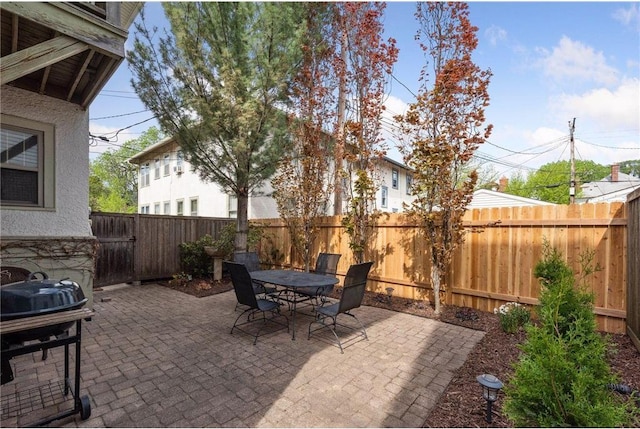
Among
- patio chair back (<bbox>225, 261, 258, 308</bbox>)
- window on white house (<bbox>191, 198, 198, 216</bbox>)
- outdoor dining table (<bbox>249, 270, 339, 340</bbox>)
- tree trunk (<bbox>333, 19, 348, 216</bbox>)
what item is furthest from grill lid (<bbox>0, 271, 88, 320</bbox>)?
window on white house (<bbox>191, 198, 198, 216</bbox>)

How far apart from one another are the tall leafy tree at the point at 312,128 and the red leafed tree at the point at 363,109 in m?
0.76

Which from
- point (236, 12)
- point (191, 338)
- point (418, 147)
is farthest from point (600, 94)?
point (191, 338)

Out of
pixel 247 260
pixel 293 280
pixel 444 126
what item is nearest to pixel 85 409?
pixel 293 280

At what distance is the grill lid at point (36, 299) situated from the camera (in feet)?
7.02

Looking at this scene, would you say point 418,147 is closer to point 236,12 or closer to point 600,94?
point 236,12

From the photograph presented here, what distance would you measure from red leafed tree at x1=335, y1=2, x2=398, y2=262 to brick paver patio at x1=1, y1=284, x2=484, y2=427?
2.43 meters

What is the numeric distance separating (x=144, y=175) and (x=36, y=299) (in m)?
18.7

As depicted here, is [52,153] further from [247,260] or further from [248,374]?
[248,374]

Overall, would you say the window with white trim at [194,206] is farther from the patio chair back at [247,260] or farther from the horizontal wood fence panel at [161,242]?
the patio chair back at [247,260]

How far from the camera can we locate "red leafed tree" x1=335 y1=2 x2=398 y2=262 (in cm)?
643

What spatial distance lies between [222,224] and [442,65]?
25.1 feet

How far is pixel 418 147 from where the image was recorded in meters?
5.32

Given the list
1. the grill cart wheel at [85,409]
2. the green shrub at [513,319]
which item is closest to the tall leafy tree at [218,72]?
the grill cart wheel at [85,409]

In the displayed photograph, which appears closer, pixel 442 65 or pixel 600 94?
pixel 442 65
